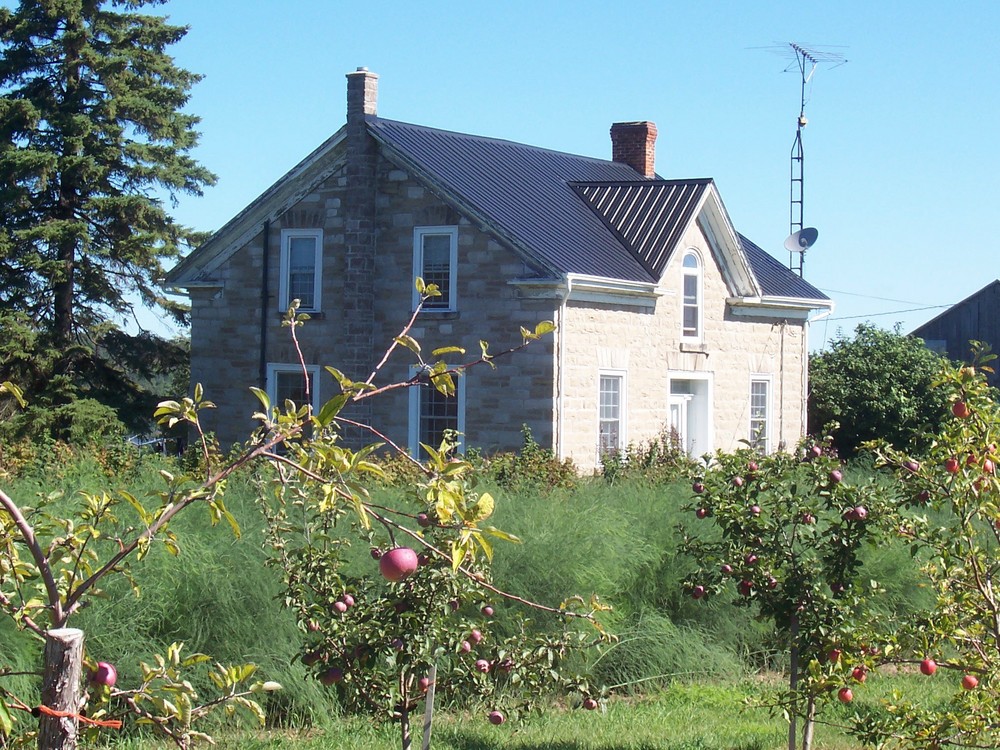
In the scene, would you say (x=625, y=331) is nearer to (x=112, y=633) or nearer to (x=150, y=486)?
(x=150, y=486)

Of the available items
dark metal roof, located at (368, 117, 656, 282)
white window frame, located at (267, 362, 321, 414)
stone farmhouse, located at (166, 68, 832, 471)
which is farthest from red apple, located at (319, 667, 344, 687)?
white window frame, located at (267, 362, 321, 414)

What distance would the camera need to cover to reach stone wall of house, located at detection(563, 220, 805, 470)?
2119cm

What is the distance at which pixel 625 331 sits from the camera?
22.2 m

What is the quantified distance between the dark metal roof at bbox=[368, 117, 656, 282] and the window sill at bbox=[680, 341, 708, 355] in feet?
6.04

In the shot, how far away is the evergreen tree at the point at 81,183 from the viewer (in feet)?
86.6

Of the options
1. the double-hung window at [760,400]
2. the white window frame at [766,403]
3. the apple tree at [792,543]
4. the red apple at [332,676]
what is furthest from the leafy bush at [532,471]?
the double-hung window at [760,400]

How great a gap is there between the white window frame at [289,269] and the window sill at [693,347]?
6879 millimetres

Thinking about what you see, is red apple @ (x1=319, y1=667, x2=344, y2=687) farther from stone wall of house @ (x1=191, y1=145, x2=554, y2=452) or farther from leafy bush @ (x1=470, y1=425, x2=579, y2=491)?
stone wall of house @ (x1=191, y1=145, x2=554, y2=452)

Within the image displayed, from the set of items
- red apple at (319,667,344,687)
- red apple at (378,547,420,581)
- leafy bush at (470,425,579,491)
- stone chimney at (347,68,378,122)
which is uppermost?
stone chimney at (347,68,378,122)

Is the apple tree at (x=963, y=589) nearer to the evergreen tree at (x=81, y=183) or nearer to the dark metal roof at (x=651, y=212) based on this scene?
the dark metal roof at (x=651, y=212)

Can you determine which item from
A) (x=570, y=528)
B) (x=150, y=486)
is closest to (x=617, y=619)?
(x=570, y=528)

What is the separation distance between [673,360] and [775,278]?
4.77 meters

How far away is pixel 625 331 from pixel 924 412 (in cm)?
1013

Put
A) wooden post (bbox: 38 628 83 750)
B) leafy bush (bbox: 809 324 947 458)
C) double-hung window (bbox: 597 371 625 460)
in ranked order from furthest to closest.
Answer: leafy bush (bbox: 809 324 947 458)
double-hung window (bbox: 597 371 625 460)
wooden post (bbox: 38 628 83 750)
